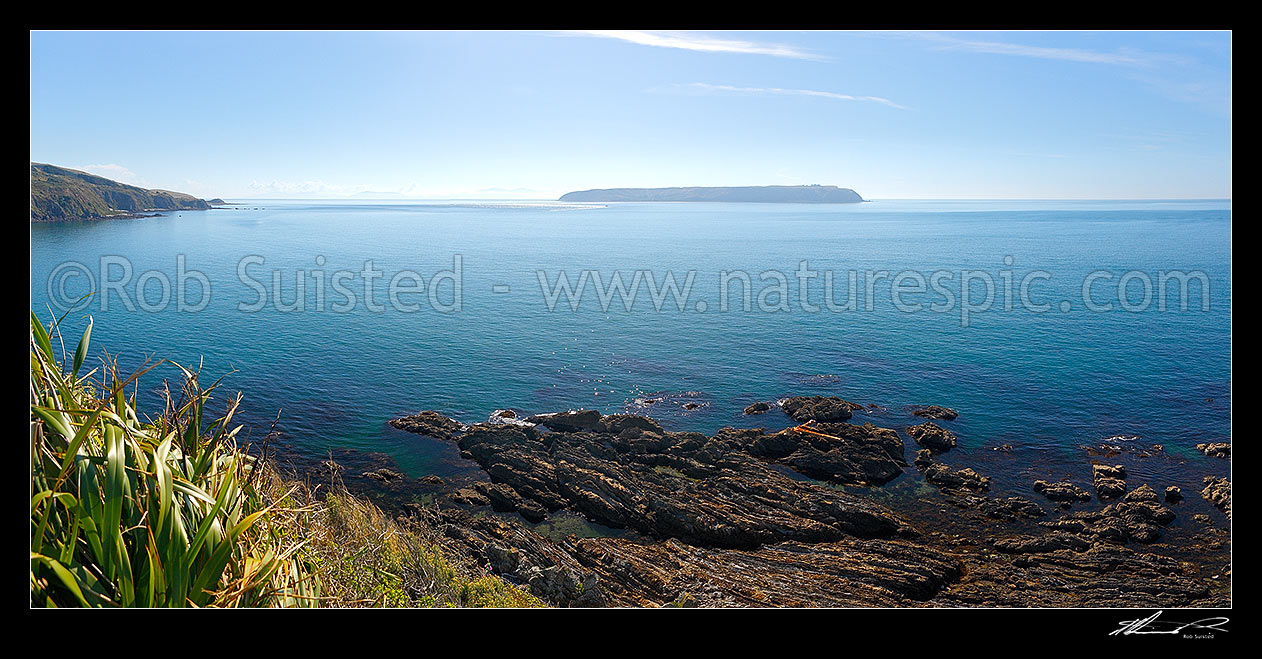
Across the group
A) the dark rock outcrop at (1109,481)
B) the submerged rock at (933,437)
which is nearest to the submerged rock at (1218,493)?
the dark rock outcrop at (1109,481)

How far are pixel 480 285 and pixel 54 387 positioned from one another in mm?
44035

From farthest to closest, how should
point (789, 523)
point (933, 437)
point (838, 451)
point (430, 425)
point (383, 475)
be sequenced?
1. point (430, 425)
2. point (933, 437)
3. point (838, 451)
4. point (383, 475)
5. point (789, 523)

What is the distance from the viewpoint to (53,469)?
308 centimetres

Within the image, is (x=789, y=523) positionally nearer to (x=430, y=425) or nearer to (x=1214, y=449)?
(x=430, y=425)

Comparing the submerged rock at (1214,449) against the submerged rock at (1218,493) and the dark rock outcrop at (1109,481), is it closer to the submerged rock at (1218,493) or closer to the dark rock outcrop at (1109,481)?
the submerged rock at (1218,493)

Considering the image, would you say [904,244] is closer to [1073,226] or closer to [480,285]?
[1073,226]

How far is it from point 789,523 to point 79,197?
46.2 meters

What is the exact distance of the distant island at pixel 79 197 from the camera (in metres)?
41.0

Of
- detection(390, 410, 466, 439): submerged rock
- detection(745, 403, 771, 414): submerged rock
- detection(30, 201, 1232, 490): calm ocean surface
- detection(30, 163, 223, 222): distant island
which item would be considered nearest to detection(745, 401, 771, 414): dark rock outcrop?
detection(745, 403, 771, 414): submerged rock

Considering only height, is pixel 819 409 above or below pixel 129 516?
below

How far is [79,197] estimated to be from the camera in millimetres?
42562

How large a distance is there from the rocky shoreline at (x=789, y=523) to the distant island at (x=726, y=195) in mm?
68494

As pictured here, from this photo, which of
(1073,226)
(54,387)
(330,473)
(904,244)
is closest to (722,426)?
(330,473)

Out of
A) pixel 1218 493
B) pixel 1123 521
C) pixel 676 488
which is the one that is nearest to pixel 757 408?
pixel 676 488
